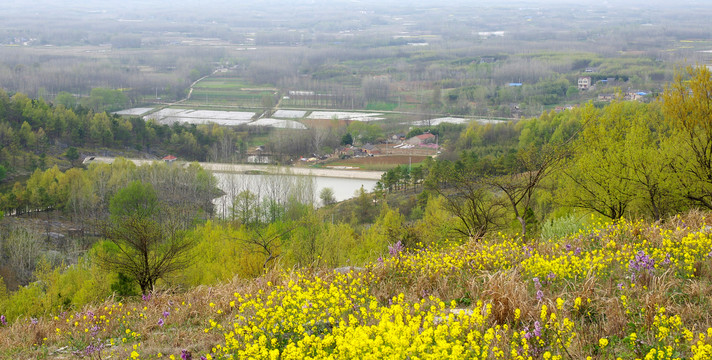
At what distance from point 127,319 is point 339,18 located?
613 feet

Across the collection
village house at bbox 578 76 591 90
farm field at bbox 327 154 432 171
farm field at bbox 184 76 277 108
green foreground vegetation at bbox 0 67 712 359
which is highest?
green foreground vegetation at bbox 0 67 712 359

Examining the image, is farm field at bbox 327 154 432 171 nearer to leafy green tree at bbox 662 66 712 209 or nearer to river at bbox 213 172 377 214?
river at bbox 213 172 377 214

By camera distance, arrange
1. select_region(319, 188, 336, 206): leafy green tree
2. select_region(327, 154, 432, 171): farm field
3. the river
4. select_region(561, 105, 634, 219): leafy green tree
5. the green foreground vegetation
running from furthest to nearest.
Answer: select_region(327, 154, 432, 171): farm field, select_region(319, 188, 336, 206): leafy green tree, the river, select_region(561, 105, 634, 219): leafy green tree, the green foreground vegetation

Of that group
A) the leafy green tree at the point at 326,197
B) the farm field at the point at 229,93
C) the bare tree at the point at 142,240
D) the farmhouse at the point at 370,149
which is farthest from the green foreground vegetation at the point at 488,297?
the farm field at the point at 229,93

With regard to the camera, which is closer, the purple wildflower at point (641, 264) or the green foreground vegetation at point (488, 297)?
the green foreground vegetation at point (488, 297)

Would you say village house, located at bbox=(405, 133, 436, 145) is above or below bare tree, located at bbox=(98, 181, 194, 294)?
below

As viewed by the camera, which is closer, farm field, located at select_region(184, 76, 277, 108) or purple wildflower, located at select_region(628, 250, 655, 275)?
purple wildflower, located at select_region(628, 250, 655, 275)

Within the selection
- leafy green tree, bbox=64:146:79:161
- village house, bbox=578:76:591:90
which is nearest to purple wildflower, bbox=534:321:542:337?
leafy green tree, bbox=64:146:79:161

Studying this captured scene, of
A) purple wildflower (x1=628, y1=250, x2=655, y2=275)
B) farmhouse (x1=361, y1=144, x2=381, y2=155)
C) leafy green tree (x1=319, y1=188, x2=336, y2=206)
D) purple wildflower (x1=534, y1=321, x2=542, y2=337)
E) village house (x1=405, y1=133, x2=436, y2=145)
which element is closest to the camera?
purple wildflower (x1=534, y1=321, x2=542, y2=337)

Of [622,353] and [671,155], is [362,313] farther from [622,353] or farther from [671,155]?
[671,155]

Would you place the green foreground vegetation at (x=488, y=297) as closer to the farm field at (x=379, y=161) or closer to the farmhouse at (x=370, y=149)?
the farm field at (x=379, y=161)

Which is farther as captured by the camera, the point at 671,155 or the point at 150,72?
the point at 150,72

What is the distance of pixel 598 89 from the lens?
75.4 m

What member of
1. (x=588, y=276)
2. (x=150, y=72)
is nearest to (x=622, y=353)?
(x=588, y=276)
